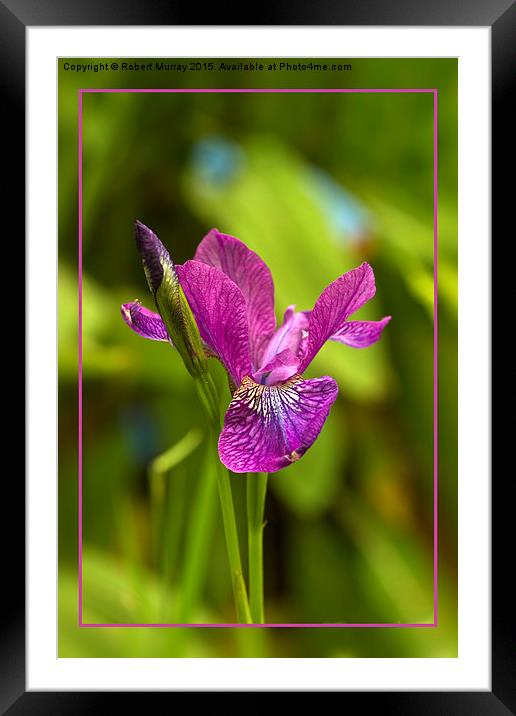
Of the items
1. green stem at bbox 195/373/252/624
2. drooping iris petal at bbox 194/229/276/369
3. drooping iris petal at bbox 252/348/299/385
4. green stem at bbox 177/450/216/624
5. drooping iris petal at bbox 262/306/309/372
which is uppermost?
drooping iris petal at bbox 194/229/276/369

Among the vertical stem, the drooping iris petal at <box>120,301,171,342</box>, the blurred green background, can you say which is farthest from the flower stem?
the blurred green background

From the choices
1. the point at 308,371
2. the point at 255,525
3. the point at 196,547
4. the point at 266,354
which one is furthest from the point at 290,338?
the point at 308,371

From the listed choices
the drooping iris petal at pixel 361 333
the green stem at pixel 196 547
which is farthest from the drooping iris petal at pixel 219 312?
the green stem at pixel 196 547

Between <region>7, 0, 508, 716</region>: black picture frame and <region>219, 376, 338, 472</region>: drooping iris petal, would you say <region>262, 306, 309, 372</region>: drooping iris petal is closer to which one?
<region>219, 376, 338, 472</region>: drooping iris petal
